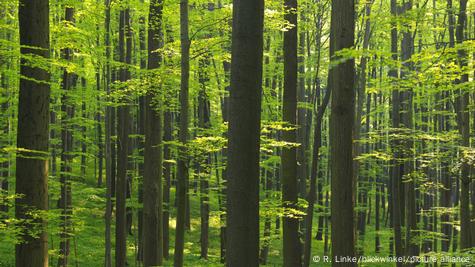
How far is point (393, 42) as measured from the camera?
1761 cm

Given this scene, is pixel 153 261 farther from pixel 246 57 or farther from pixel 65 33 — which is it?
pixel 246 57

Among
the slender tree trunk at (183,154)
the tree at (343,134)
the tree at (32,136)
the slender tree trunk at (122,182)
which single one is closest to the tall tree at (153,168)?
the slender tree trunk at (183,154)

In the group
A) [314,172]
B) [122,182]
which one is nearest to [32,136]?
[122,182]

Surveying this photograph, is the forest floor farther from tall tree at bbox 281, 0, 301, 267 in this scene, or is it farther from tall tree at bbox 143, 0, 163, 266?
tall tree at bbox 281, 0, 301, 267

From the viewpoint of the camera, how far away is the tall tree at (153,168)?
11.5 meters

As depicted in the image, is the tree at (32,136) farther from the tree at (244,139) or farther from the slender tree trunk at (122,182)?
the slender tree trunk at (122,182)

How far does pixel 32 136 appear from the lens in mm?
7203

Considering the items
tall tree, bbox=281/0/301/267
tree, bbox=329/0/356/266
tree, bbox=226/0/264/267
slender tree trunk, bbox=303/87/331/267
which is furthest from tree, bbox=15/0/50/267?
slender tree trunk, bbox=303/87/331/267

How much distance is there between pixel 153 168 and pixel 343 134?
695 centimetres

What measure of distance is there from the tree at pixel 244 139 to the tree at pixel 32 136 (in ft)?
14.3

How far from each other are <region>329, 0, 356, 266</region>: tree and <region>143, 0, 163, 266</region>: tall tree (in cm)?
631

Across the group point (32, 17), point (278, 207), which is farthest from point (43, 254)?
point (278, 207)

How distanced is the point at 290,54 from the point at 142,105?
31.5 feet

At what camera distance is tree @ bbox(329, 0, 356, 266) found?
588 cm
